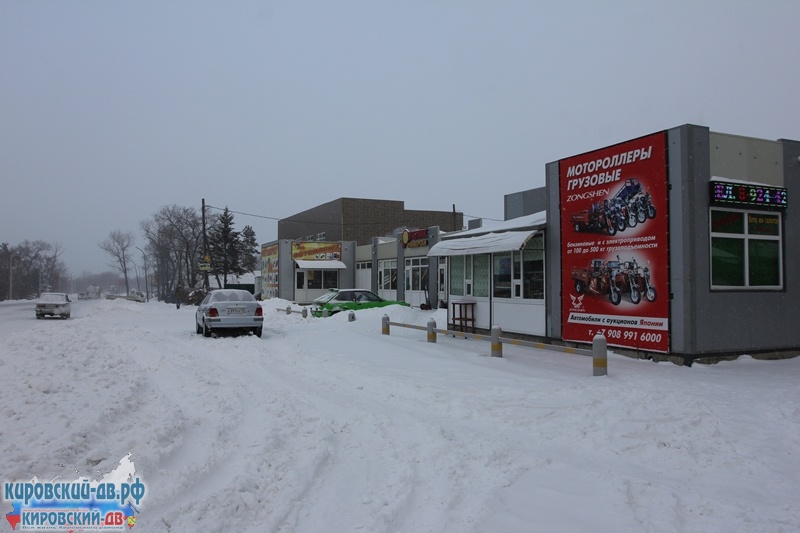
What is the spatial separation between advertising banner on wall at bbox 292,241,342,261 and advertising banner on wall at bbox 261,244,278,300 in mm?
1855

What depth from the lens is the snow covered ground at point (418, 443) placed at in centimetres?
445

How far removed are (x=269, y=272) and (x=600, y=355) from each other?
126 ft

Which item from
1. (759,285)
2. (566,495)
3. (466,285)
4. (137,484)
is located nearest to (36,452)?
(137,484)

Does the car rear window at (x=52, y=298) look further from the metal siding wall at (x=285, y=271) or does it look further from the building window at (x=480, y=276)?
the building window at (x=480, y=276)

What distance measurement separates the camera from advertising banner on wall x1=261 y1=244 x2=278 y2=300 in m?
43.2

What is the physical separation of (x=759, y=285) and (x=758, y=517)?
9300 mm

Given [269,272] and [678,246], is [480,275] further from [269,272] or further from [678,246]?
[269,272]

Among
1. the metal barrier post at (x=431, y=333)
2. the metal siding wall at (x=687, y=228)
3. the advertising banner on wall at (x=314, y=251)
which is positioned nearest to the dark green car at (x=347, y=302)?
the metal barrier post at (x=431, y=333)

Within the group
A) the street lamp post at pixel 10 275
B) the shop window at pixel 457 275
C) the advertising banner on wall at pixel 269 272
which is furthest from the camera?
the street lamp post at pixel 10 275

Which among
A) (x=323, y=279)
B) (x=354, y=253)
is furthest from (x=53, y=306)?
(x=354, y=253)

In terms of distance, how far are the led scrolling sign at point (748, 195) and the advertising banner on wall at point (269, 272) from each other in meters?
35.1

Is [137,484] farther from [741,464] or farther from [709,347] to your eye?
[709,347]

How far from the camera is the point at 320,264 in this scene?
4144 cm

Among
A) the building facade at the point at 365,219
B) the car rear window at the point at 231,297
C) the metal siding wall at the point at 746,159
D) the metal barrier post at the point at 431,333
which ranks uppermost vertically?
the building facade at the point at 365,219
